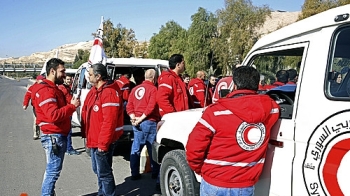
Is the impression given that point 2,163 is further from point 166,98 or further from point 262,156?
point 262,156

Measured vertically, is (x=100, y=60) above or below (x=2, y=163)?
above

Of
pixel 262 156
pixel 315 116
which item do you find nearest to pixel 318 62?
pixel 315 116

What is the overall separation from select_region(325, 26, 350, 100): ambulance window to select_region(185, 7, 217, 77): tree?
3362 centimetres

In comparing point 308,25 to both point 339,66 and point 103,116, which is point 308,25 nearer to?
point 339,66

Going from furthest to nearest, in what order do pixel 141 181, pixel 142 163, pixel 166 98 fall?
1. pixel 142 163
2. pixel 141 181
3. pixel 166 98

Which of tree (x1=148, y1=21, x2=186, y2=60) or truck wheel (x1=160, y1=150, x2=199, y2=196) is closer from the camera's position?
truck wheel (x1=160, y1=150, x2=199, y2=196)

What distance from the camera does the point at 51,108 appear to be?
3.91m

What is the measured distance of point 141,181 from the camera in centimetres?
595

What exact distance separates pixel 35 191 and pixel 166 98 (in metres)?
2.49

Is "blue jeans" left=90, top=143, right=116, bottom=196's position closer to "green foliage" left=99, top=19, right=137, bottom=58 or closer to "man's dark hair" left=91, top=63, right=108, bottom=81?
"man's dark hair" left=91, top=63, right=108, bottom=81

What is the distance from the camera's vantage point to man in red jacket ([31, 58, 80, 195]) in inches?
155

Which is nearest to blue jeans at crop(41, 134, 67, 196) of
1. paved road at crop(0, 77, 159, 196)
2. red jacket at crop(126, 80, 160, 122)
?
paved road at crop(0, 77, 159, 196)

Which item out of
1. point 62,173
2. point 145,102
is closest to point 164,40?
point 62,173

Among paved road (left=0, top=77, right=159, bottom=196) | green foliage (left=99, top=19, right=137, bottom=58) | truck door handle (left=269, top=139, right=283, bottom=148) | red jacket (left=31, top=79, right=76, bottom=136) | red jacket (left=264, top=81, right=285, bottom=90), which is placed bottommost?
paved road (left=0, top=77, right=159, bottom=196)
